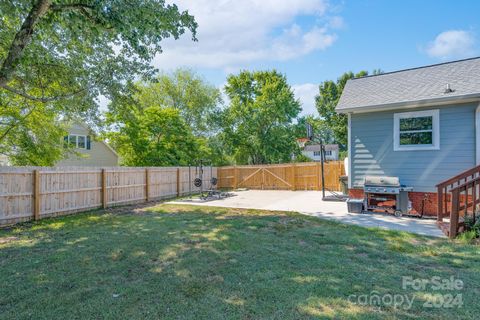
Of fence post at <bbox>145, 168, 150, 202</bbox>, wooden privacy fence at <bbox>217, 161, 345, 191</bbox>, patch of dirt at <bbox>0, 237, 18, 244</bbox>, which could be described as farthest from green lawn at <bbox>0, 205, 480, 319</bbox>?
wooden privacy fence at <bbox>217, 161, 345, 191</bbox>

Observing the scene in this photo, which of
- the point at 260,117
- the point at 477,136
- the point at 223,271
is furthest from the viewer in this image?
the point at 260,117

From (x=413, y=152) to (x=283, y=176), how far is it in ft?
29.2

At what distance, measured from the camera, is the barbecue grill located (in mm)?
7266

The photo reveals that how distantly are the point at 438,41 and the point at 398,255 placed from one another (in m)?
11.8

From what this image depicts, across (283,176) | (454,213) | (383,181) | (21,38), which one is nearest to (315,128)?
(283,176)

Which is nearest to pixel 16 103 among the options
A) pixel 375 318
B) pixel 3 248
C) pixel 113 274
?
pixel 3 248

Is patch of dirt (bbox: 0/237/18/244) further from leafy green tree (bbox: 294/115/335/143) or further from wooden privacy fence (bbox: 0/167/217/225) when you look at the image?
leafy green tree (bbox: 294/115/335/143)

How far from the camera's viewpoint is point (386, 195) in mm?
7590

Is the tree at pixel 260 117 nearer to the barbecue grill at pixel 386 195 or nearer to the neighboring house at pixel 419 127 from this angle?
the neighboring house at pixel 419 127

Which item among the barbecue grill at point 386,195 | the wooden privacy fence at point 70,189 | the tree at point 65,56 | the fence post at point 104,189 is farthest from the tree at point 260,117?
the barbecue grill at point 386,195

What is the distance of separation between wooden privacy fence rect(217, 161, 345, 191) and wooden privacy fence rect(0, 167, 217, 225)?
5.61 metres

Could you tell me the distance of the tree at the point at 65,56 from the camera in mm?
4961

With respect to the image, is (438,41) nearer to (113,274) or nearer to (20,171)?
(113,274)

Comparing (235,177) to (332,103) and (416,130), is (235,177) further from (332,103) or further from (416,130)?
(332,103)
